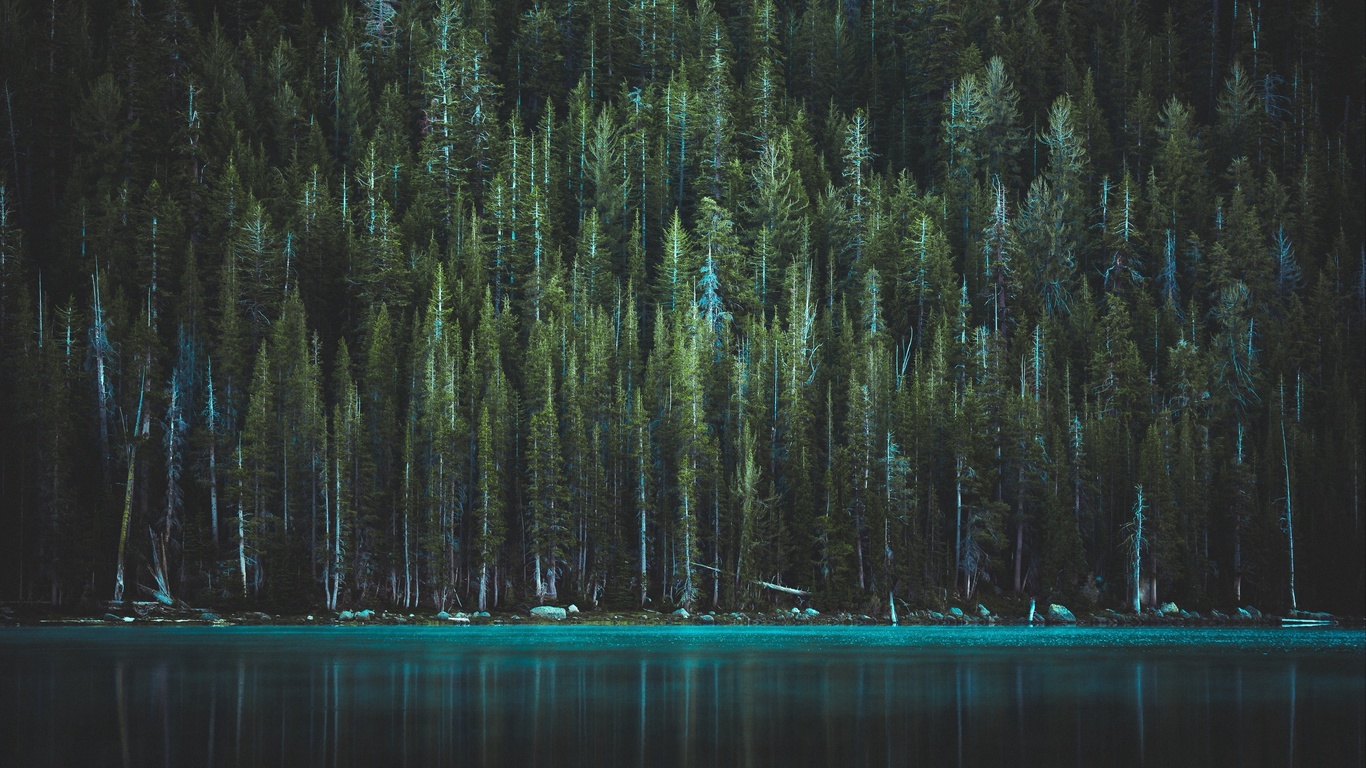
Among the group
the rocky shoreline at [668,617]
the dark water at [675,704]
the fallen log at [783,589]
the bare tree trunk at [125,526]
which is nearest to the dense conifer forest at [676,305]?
the bare tree trunk at [125,526]

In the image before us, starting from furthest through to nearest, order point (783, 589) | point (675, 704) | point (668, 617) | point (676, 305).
Answer: 1. point (676, 305)
2. point (783, 589)
3. point (668, 617)
4. point (675, 704)

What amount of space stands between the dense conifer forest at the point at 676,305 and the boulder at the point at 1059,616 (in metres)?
Answer: 1.67

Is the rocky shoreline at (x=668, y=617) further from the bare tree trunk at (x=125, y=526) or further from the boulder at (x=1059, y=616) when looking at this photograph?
the bare tree trunk at (x=125, y=526)

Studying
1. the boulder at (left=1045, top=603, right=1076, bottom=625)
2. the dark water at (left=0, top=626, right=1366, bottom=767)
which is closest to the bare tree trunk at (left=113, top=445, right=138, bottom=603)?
the dark water at (left=0, top=626, right=1366, bottom=767)

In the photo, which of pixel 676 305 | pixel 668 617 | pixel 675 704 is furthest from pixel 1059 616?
pixel 675 704

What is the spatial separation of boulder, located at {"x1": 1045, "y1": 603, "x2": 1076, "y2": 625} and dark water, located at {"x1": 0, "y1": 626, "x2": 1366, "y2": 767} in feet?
79.2

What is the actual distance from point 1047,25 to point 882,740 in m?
130

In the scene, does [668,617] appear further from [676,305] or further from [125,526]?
[125,526]

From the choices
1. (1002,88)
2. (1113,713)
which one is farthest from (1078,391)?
(1113,713)

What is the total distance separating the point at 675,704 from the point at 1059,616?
181 ft

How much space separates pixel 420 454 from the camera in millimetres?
87625

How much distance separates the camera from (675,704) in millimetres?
34531

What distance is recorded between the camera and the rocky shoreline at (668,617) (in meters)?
78.3

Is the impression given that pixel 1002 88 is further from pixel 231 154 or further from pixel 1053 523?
pixel 231 154
